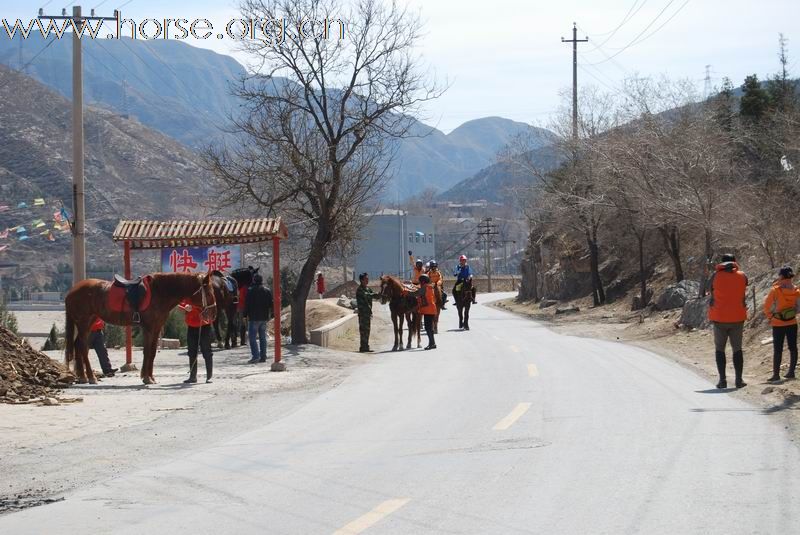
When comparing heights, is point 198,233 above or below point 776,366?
above

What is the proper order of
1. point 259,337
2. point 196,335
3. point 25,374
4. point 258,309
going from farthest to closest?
point 259,337, point 258,309, point 196,335, point 25,374

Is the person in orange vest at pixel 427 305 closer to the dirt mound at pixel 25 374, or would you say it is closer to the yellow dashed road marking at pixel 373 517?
the dirt mound at pixel 25 374

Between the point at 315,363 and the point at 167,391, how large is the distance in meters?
5.66

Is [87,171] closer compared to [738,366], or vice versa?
[738,366]

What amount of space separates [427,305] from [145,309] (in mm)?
9358

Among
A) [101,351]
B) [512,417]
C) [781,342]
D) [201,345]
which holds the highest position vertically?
[781,342]

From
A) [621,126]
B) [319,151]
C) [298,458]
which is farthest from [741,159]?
[298,458]

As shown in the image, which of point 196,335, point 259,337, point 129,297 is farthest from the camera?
point 259,337

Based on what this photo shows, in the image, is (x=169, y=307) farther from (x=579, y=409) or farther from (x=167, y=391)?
(x=579, y=409)

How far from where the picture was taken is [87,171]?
98.0 meters

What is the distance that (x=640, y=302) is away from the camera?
39.8 meters

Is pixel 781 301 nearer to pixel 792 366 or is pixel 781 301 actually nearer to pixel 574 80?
pixel 792 366

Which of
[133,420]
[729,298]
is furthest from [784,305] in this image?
[133,420]

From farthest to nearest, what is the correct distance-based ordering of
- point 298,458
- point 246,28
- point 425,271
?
point 425,271 < point 246,28 < point 298,458
